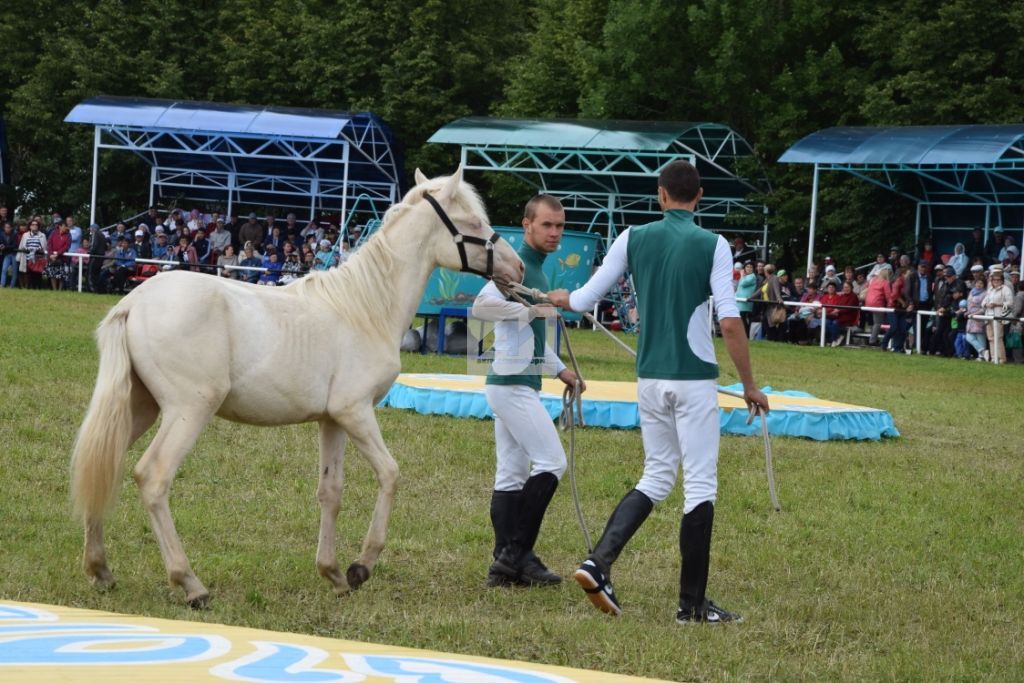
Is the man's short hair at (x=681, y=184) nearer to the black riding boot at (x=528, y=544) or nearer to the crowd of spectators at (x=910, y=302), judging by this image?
the black riding boot at (x=528, y=544)

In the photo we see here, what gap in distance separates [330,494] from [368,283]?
1069 mm

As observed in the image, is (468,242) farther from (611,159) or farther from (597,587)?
(611,159)

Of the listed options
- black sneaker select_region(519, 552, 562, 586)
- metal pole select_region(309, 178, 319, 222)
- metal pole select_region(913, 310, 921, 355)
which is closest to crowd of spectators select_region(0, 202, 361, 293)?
metal pole select_region(309, 178, 319, 222)

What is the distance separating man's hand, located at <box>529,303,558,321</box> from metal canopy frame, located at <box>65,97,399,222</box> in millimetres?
27560

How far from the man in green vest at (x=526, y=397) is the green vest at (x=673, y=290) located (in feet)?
2.27

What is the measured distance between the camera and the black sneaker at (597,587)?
6516 millimetres

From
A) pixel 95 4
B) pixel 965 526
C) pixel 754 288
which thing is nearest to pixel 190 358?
pixel 965 526

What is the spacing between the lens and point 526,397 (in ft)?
24.1

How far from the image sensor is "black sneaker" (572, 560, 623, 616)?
652 cm

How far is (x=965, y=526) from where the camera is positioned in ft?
31.3

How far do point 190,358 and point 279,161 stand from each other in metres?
33.8

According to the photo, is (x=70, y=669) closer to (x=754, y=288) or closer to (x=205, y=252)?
(x=754, y=288)

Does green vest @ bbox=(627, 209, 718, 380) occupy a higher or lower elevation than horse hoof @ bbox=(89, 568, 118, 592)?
higher

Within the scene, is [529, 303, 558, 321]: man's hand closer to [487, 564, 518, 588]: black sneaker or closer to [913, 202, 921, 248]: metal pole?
[487, 564, 518, 588]: black sneaker
